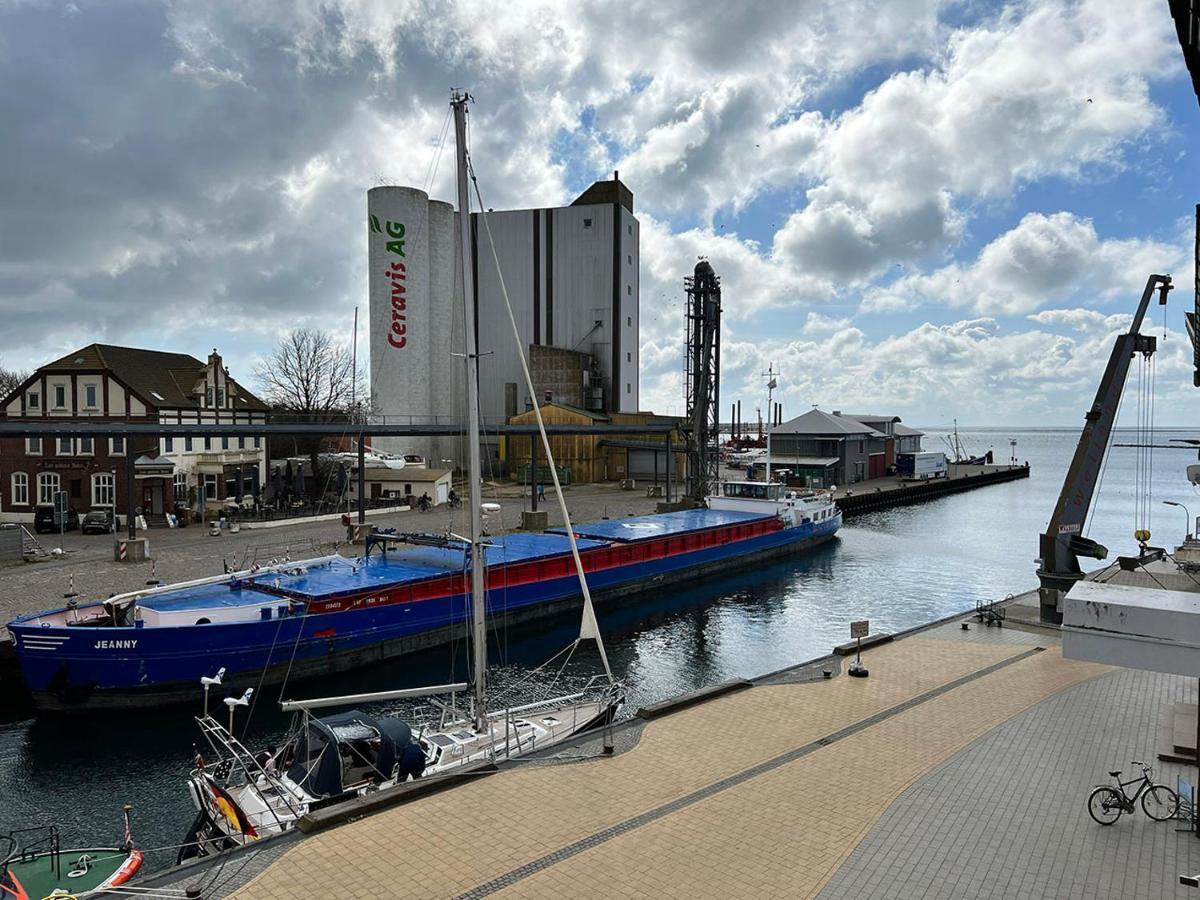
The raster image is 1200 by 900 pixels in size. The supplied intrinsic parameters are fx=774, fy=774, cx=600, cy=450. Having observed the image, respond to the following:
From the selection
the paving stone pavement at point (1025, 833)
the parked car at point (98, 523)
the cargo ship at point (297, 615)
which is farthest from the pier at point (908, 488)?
the paving stone pavement at point (1025, 833)

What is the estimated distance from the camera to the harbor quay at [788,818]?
9.20 m

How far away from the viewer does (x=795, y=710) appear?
50.7ft

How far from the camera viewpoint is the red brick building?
41.2m

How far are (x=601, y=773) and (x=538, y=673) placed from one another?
11206 millimetres

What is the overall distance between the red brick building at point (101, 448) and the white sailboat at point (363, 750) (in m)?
31.9

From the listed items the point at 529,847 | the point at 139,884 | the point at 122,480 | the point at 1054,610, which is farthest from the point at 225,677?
the point at 122,480

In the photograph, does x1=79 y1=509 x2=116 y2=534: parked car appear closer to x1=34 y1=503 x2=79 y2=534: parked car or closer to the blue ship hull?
x1=34 y1=503 x2=79 y2=534: parked car

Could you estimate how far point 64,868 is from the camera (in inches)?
466

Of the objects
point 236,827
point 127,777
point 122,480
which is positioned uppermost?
point 122,480

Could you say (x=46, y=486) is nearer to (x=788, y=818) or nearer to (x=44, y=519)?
(x=44, y=519)

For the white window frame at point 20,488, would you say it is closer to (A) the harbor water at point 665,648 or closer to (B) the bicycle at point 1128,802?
(A) the harbor water at point 665,648

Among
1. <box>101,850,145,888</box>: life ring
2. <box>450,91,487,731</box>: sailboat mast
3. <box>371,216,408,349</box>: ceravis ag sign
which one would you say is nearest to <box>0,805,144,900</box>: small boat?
<box>101,850,145,888</box>: life ring

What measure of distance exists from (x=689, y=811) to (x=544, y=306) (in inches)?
2872

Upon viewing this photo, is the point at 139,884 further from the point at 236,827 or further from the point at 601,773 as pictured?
the point at 601,773
